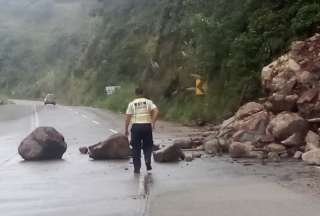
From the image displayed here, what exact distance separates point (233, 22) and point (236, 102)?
3.65 m

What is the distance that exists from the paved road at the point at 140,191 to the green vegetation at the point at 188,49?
28.2 feet

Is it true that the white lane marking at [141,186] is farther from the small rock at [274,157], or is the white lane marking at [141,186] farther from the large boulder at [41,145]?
the large boulder at [41,145]

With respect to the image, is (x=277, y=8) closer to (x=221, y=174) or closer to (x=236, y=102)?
(x=236, y=102)

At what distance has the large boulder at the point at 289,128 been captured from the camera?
648 inches

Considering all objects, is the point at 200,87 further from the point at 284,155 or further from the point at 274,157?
the point at 274,157

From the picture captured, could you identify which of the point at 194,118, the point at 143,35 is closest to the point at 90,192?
the point at 194,118

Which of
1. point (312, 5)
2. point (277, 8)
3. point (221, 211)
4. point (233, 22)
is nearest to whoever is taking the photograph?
point (221, 211)

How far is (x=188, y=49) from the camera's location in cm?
3566

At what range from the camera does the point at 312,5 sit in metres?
21.4

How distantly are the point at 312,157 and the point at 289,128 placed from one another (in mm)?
1975

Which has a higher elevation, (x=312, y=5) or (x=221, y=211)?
(x=312, y=5)

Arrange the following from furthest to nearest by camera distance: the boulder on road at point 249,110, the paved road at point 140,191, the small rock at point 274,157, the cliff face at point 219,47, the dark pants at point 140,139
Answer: the cliff face at point 219,47, the boulder on road at point 249,110, the small rock at point 274,157, the dark pants at point 140,139, the paved road at point 140,191

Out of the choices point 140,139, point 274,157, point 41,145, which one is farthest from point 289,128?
point 41,145

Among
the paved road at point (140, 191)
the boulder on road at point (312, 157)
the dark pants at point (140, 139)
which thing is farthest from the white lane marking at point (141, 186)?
the boulder on road at point (312, 157)
